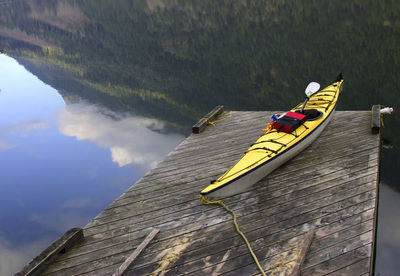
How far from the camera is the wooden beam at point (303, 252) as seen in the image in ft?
17.4

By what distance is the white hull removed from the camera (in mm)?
7286

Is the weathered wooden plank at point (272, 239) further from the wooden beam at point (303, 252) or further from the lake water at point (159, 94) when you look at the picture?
the lake water at point (159, 94)

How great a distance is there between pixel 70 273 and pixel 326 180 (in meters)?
5.04

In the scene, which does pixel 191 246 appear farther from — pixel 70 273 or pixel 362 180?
pixel 362 180

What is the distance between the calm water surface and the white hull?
4.55 m

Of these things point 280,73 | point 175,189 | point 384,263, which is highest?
point 280,73

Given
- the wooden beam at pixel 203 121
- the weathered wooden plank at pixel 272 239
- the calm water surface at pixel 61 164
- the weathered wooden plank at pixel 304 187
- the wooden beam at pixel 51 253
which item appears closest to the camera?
the wooden beam at pixel 51 253

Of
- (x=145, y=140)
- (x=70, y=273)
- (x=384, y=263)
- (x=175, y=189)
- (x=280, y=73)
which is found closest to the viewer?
(x=70, y=273)

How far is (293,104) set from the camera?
1906 centimetres

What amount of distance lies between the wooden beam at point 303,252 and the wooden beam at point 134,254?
2385mm

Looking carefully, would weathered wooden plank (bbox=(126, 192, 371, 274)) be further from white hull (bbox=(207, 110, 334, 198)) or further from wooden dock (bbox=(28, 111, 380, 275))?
white hull (bbox=(207, 110, 334, 198))

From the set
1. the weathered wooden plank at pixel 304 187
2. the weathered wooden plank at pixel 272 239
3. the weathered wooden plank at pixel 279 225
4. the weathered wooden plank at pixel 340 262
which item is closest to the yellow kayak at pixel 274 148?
the weathered wooden plank at pixel 304 187

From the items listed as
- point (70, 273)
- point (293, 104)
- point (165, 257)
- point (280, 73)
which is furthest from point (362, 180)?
point (280, 73)

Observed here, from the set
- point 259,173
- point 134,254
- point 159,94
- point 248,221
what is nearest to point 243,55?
point 159,94
